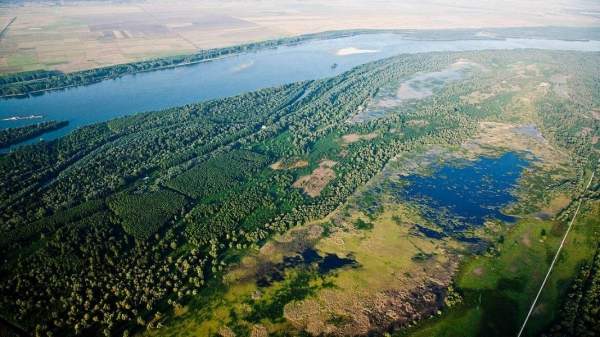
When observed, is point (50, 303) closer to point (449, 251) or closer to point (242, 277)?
point (242, 277)

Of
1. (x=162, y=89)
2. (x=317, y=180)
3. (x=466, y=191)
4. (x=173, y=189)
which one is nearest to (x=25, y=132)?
(x=162, y=89)

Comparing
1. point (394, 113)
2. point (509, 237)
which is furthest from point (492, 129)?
point (509, 237)

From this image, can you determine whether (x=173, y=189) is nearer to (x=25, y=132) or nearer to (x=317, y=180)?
(x=317, y=180)

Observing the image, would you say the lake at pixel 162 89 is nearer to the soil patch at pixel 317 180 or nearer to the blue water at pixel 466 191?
the soil patch at pixel 317 180

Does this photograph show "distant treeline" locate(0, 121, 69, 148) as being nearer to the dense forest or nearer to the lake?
the lake

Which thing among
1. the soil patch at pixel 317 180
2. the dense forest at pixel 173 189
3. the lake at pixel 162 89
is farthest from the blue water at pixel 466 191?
the lake at pixel 162 89
